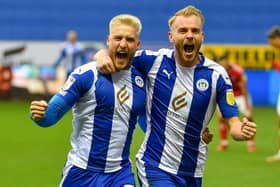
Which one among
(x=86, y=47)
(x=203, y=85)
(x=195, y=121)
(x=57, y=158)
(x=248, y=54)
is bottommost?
(x=57, y=158)

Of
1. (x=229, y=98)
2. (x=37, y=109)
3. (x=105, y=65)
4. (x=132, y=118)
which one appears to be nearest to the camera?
(x=37, y=109)

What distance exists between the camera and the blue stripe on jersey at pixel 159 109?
6.41m

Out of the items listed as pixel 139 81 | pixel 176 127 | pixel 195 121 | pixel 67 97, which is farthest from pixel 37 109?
pixel 195 121

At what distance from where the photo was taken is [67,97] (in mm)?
5926

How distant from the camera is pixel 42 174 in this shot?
11391mm

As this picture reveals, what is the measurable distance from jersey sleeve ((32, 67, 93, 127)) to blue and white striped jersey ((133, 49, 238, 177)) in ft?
1.80

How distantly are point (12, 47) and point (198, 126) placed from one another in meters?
19.9

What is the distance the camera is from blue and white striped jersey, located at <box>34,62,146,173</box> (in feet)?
19.9

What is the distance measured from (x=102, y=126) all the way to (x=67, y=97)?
38 centimetres

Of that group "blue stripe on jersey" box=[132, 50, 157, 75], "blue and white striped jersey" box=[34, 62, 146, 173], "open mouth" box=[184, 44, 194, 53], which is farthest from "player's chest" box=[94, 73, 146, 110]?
"open mouth" box=[184, 44, 194, 53]

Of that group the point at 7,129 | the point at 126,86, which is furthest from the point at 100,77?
the point at 7,129

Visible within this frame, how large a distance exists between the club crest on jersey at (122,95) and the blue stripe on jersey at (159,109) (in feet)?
1.12

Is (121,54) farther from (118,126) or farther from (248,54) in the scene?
(248,54)

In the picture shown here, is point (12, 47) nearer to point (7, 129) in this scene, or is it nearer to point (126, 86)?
point (7, 129)
